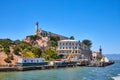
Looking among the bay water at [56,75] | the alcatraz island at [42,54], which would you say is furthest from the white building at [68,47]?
the bay water at [56,75]

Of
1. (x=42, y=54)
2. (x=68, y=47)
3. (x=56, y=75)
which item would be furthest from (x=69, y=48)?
(x=56, y=75)

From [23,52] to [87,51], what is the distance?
64.7 meters

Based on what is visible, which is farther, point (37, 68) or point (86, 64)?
point (86, 64)

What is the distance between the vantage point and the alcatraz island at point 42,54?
9796 centimetres

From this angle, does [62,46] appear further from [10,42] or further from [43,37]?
[10,42]

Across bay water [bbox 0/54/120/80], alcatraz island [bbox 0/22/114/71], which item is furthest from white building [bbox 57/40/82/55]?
bay water [bbox 0/54/120/80]

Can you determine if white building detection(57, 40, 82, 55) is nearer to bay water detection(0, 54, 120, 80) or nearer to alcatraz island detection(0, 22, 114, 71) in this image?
alcatraz island detection(0, 22, 114, 71)

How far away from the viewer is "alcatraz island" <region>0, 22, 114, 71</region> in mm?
97956

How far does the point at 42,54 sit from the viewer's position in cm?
13025

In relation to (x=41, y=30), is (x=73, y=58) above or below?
below

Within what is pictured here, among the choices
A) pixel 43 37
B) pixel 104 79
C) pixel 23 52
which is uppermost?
pixel 43 37

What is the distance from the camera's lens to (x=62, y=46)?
154 meters

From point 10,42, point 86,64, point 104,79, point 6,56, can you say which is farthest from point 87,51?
point 104,79

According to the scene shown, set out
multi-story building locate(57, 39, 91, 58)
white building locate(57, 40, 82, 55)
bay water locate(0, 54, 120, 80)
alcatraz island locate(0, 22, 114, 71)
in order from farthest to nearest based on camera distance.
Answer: white building locate(57, 40, 82, 55)
multi-story building locate(57, 39, 91, 58)
alcatraz island locate(0, 22, 114, 71)
bay water locate(0, 54, 120, 80)
